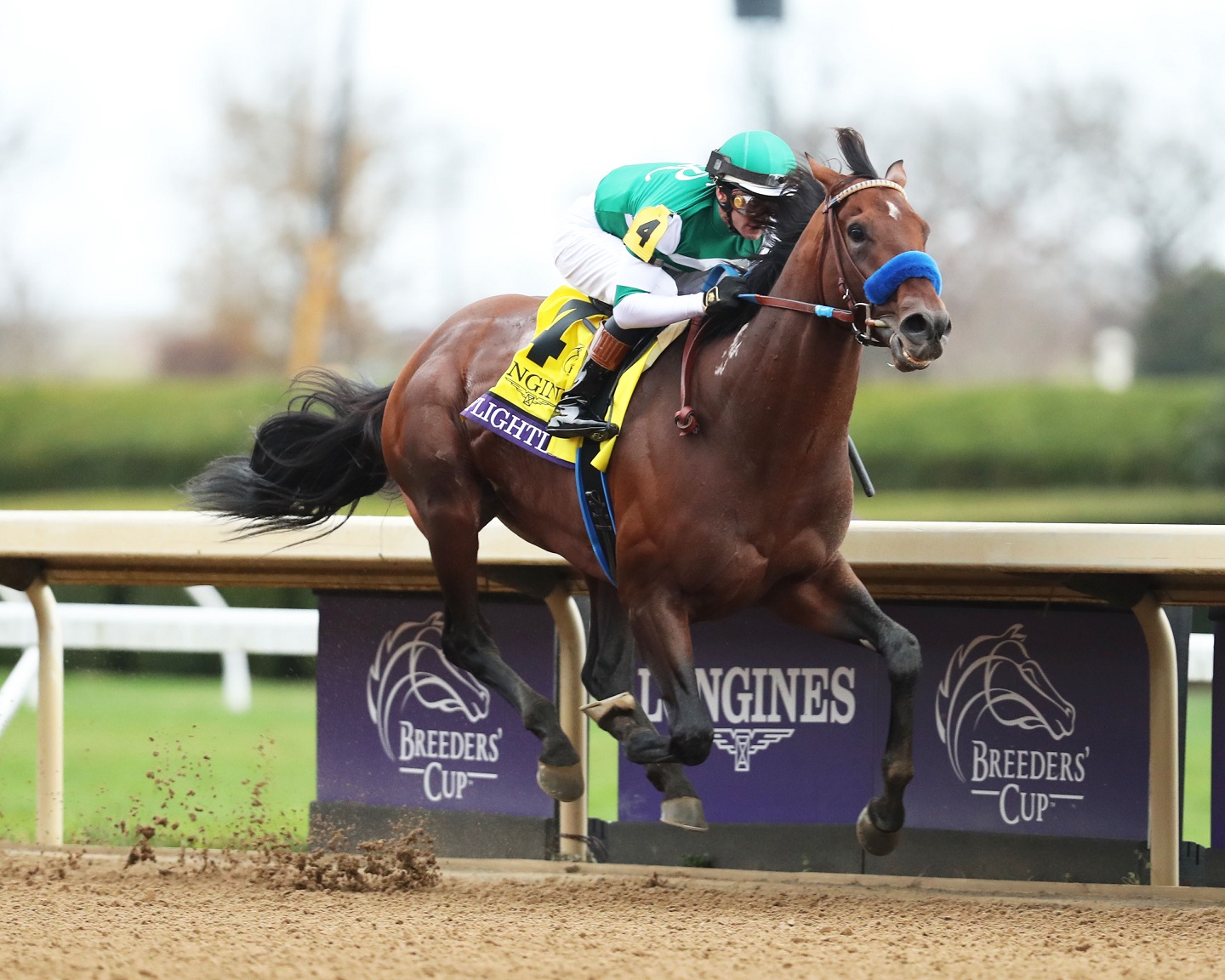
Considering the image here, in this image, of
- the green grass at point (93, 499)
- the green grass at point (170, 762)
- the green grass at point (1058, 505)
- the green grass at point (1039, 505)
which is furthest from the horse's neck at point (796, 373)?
the green grass at point (93, 499)

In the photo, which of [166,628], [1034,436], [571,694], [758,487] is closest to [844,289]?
[758,487]

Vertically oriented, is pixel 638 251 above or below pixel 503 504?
above

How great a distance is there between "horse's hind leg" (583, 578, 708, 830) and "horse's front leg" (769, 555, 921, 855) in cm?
43

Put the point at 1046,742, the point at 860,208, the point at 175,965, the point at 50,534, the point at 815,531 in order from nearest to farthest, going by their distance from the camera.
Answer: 1. the point at 175,965
2. the point at 860,208
3. the point at 815,531
4. the point at 1046,742
5. the point at 50,534

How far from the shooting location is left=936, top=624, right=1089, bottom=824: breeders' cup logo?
412 centimetres

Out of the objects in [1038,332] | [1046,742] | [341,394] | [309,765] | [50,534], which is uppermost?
[1038,332]

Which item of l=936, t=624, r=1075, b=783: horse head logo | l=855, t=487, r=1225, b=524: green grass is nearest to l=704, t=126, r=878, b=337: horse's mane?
l=936, t=624, r=1075, b=783: horse head logo

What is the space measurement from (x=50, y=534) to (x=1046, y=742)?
9.87ft

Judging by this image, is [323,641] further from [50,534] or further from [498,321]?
[498,321]

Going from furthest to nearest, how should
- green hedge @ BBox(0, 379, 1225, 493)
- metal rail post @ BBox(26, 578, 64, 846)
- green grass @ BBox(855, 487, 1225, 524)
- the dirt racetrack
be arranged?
green hedge @ BBox(0, 379, 1225, 493) → green grass @ BBox(855, 487, 1225, 524) → metal rail post @ BBox(26, 578, 64, 846) → the dirt racetrack

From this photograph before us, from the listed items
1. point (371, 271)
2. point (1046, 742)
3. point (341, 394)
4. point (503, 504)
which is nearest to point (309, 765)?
point (341, 394)

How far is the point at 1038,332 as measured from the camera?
17375mm

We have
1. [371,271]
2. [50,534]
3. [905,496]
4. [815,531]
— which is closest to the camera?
[815,531]

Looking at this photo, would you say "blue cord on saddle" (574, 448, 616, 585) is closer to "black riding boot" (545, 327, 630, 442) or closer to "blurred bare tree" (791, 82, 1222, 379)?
"black riding boot" (545, 327, 630, 442)
